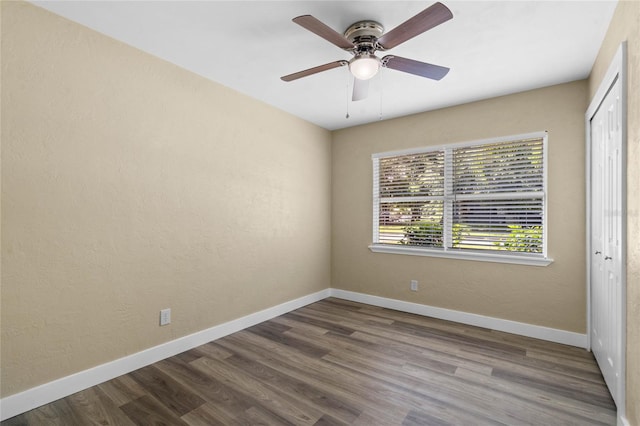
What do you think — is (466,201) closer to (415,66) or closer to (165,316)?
(415,66)

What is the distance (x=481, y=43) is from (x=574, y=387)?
2.62 metres

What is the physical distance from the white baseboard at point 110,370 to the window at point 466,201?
2.13m

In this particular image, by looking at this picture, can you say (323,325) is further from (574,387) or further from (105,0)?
(105,0)

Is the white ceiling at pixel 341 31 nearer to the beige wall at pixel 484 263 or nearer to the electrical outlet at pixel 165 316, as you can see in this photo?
the beige wall at pixel 484 263

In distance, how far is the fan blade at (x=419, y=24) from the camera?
1.57m

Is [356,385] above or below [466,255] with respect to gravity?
below

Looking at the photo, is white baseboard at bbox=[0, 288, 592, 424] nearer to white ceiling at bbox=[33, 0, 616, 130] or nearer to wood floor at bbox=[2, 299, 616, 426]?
wood floor at bbox=[2, 299, 616, 426]

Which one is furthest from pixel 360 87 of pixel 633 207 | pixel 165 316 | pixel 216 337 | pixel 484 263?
pixel 216 337

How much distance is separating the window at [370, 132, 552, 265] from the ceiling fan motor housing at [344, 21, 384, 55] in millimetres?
1939

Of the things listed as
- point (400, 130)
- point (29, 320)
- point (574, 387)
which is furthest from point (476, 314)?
point (29, 320)

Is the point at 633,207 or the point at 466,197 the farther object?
the point at 466,197

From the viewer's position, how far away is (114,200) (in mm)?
2334

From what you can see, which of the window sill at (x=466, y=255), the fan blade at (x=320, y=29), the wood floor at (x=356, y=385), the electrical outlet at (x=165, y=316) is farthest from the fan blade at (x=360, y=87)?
the electrical outlet at (x=165, y=316)

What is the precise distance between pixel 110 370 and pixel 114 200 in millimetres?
1280
